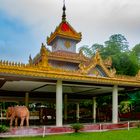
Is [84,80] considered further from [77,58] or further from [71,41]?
[71,41]

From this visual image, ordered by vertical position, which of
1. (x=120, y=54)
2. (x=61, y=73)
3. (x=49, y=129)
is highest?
(x=120, y=54)

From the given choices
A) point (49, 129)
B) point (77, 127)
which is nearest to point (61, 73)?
point (77, 127)

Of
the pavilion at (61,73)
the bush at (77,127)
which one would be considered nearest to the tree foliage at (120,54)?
the pavilion at (61,73)

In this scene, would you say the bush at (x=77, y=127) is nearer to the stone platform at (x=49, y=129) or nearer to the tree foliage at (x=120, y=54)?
the stone platform at (x=49, y=129)

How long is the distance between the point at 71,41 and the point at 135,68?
13071 millimetres

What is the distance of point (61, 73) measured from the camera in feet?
53.9

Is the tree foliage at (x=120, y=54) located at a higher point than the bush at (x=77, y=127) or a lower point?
higher

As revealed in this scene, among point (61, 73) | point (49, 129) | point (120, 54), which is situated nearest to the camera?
point (49, 129)

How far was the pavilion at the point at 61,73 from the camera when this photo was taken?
1558cm

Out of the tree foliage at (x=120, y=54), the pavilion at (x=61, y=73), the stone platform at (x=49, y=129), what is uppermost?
the tree foliage at (x=120, y=54)

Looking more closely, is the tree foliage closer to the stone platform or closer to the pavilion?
the pavilion

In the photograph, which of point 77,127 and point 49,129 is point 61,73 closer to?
point 77,127

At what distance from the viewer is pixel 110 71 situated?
742 inches

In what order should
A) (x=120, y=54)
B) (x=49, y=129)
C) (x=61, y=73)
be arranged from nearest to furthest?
(x=49, y=129) < (x=61, y=73) < (x=120, y=54)
